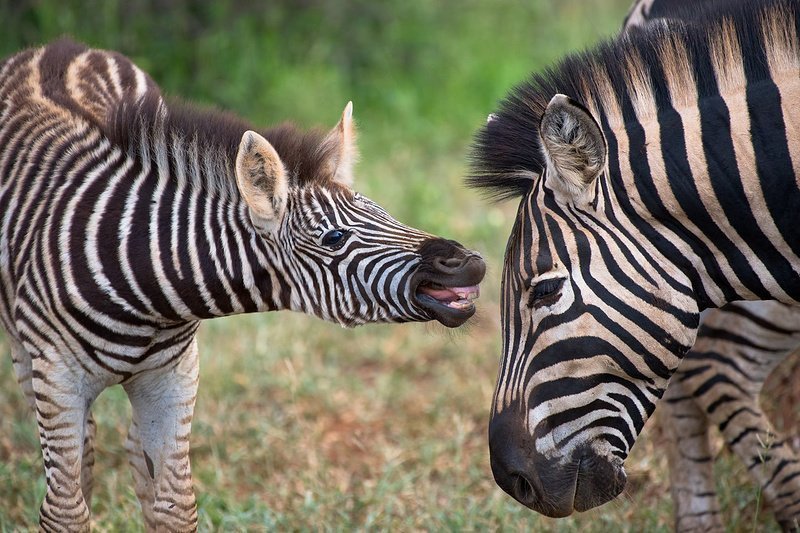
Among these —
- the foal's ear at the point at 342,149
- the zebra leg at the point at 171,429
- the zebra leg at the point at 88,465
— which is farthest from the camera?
the zebra leg at the point at 88,465

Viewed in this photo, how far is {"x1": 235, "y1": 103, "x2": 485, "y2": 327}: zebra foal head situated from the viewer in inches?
141

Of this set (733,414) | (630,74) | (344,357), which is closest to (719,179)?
(630,74)

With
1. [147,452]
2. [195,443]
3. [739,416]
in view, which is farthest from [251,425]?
[739,416]

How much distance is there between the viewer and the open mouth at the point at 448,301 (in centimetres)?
358

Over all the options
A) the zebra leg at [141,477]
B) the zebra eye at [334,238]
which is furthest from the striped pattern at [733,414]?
the zebra leg at [141,477]

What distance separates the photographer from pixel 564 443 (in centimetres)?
333

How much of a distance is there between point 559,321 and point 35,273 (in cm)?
206

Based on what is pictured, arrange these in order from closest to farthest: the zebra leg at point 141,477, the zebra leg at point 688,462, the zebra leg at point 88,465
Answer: the zebra leg at point 141,477 → the zebra leg at point 88,465 → the zebra leg at point 688,462

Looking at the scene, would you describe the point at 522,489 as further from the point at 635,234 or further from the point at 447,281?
the point at 635,234

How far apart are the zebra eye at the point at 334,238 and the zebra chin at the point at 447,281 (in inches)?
12.2

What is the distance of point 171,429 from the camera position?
4.11 metres

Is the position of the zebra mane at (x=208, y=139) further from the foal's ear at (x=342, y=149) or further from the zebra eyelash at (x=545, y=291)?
the zebra eyelash at (x=545, y=291)

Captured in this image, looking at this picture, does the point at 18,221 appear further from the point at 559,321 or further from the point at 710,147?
the point at 710,147

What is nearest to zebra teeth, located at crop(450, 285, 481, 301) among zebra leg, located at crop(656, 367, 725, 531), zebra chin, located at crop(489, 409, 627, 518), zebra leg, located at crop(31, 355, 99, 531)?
zebra chin, located at crop(489, 409, 627, 518)
